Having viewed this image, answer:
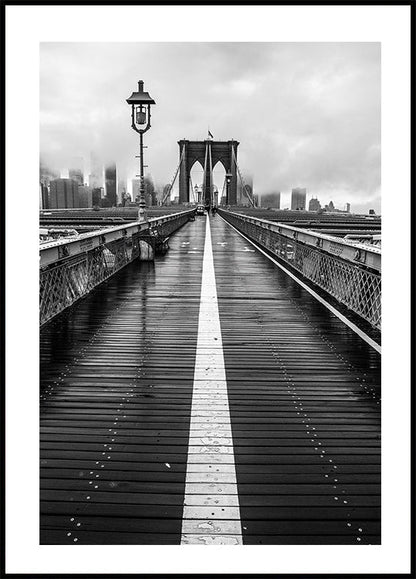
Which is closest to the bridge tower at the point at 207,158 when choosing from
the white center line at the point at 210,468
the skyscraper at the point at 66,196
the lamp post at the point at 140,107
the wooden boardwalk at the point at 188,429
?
the skyscraper at the point at 66,196

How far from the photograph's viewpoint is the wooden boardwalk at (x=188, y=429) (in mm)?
3133

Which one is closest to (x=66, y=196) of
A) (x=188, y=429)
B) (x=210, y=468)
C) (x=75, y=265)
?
(x=75, y=265)

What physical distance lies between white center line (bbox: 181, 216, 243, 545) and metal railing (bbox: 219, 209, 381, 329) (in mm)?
2879

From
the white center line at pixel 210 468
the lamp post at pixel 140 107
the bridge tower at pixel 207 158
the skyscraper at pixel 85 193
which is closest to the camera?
the white center line at pixel 210 468

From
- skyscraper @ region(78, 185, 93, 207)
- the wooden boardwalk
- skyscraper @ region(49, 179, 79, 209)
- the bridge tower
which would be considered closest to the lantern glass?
the wooden boardwalk

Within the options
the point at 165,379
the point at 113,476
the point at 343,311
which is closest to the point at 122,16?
the point at 113,476

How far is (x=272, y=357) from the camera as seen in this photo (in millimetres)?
6426

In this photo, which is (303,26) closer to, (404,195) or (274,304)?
(404,195)

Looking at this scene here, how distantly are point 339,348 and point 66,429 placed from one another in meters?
3.69

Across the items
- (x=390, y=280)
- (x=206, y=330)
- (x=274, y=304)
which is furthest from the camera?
(x=274, y=304)

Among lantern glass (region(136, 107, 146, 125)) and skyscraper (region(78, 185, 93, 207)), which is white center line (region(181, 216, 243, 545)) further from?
skyscraper (region(78, 185, 93, 207))

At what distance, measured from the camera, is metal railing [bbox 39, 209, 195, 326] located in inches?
316

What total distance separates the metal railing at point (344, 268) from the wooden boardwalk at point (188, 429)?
25.0 inches

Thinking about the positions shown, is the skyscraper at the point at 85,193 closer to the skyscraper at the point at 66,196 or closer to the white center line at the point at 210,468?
the skyscraper at the point at 66,196
